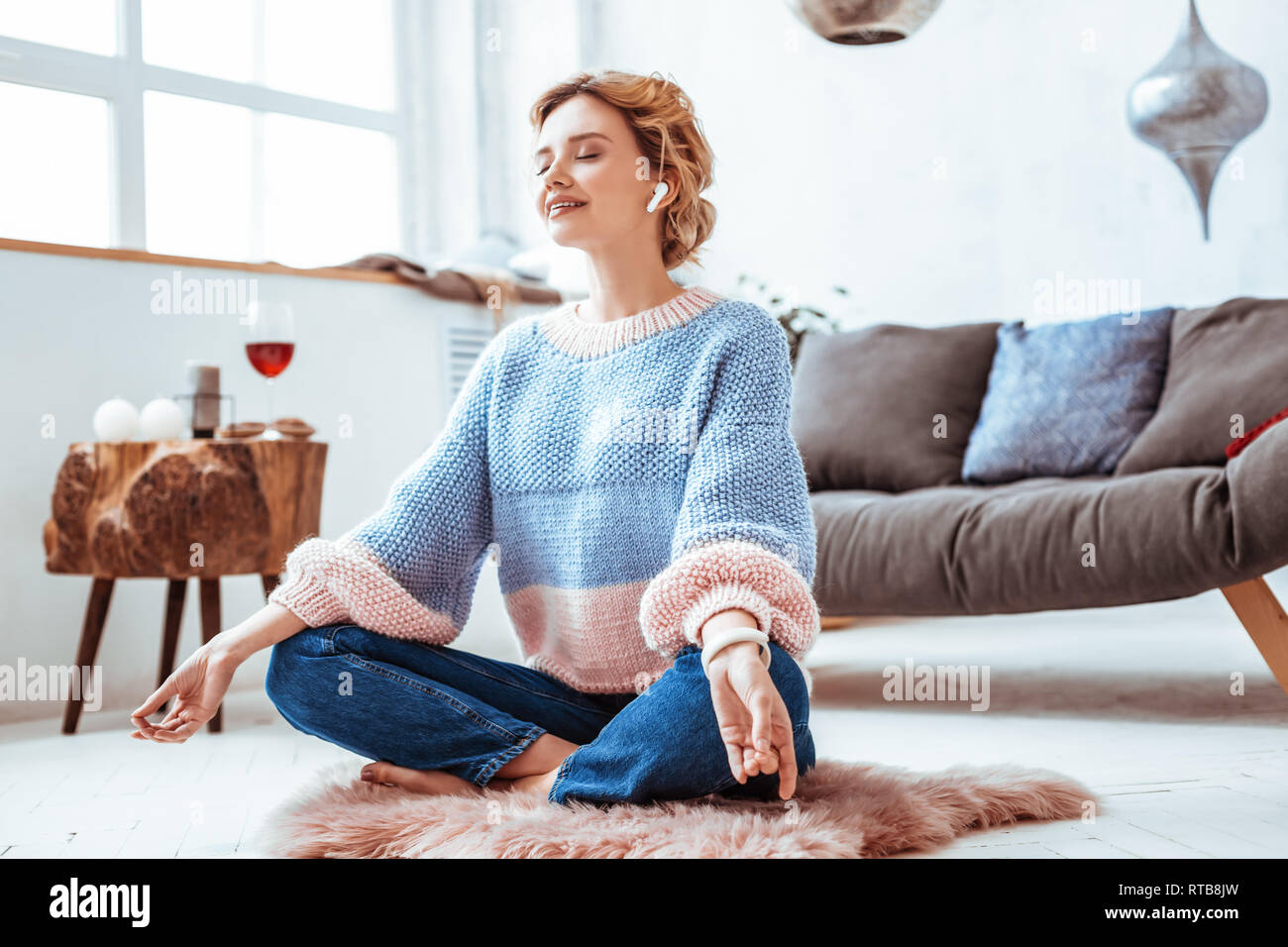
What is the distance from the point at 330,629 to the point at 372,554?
0.10 meters

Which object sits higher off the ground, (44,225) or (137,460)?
(44,225)

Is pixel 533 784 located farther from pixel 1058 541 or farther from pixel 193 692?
pixel 1058 541

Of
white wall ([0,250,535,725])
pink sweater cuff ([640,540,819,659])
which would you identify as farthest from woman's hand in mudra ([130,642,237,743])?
white wall ([0,250,535,725])

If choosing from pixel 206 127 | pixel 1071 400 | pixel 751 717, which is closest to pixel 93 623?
pixel 751 717

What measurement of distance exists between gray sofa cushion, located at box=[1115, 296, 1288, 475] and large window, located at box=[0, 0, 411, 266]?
2.44 meters

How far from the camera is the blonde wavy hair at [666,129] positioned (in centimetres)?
142

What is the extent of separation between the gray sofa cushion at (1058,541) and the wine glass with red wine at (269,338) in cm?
112

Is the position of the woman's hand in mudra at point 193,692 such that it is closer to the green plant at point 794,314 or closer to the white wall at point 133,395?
the white wall at point 133,395

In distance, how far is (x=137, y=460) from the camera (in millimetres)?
2289

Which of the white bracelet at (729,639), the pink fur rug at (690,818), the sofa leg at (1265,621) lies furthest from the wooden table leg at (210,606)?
the sofa leg at (1265,621)

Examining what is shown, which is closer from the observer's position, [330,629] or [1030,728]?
[330,629]

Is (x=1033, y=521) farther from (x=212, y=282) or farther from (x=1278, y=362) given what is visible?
(x=212, y=282)

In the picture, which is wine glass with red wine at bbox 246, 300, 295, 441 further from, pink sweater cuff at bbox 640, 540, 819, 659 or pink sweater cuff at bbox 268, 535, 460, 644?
pink sweater cuff at bbox 640, 540, 819, 659
